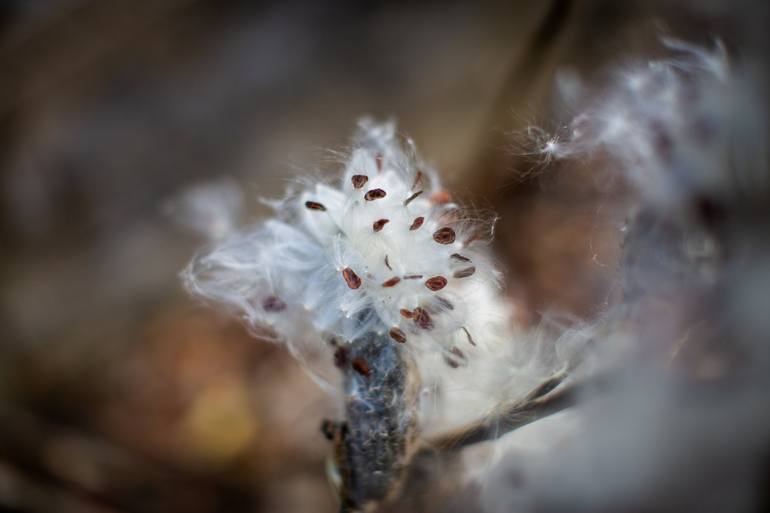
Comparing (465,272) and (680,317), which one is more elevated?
(680,317)

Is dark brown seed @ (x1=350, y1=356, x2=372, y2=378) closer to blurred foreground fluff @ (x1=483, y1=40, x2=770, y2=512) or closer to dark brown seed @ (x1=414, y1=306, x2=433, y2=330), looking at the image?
dark brown seed @ (x1=414, y1=306, x2=433, y2=330)

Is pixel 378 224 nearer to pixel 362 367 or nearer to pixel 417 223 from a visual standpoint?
pixel 417 223

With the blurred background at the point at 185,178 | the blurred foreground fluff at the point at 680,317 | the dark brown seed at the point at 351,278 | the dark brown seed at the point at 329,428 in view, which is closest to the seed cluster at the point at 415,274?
the dark brown seed at the point at 351,278

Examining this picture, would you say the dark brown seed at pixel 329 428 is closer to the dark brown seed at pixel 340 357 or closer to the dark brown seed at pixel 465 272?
the dark brown seed at pixel 340 357

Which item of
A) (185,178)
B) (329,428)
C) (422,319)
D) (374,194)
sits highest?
(185,178)

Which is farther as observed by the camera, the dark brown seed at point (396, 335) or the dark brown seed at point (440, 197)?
the dark brown seed at point (440, 197)

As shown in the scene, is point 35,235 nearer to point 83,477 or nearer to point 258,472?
point 83,477

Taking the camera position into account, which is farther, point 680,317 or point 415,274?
point 680,317

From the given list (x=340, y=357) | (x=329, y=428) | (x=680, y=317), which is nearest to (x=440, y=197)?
(x=340, y=357)
